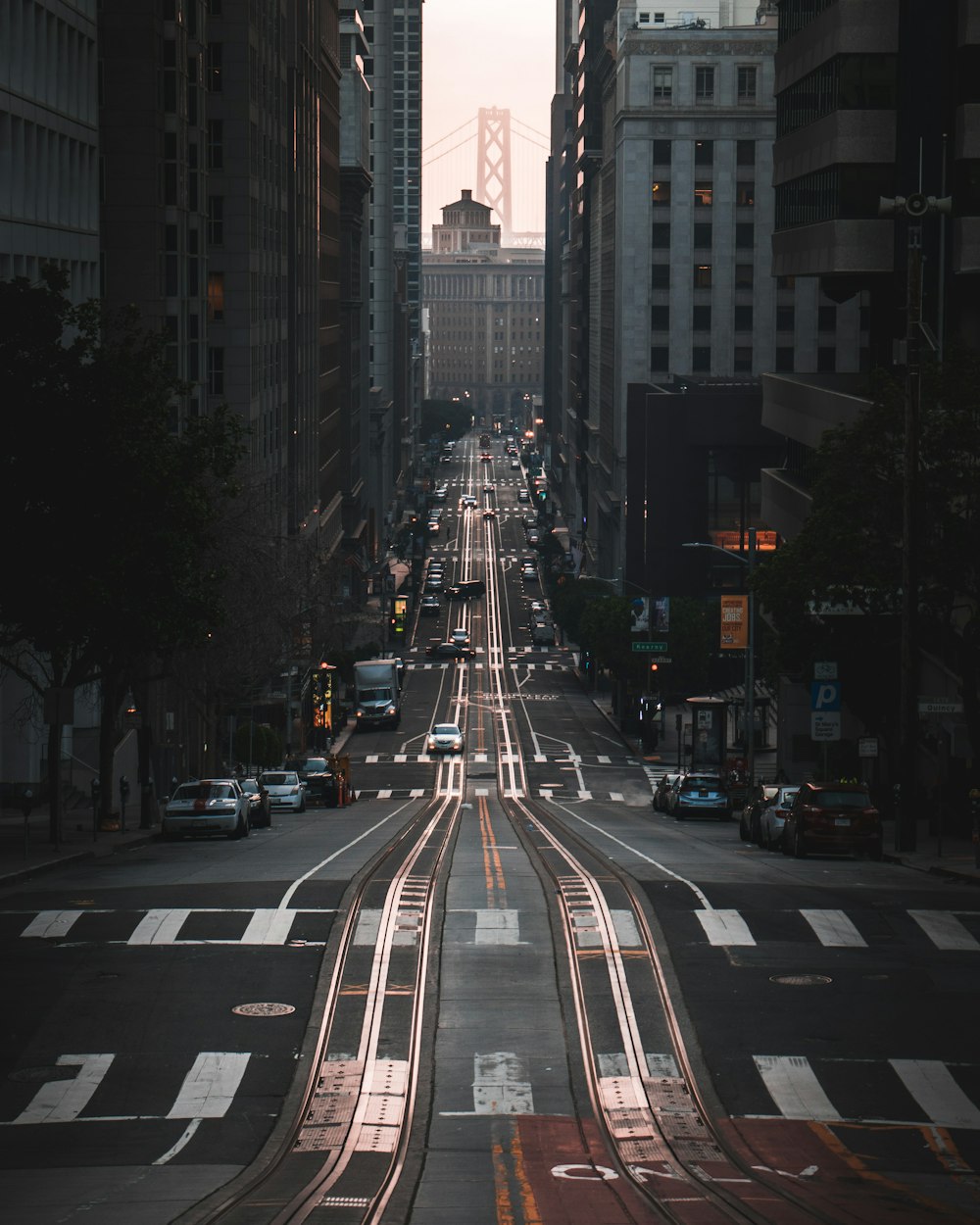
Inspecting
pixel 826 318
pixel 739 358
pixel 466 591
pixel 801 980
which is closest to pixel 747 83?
pixel 826 318

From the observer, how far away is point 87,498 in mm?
33938

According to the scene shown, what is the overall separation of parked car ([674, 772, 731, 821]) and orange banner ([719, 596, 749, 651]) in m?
6.42

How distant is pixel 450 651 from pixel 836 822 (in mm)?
110801

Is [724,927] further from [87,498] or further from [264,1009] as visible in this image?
[87,498]

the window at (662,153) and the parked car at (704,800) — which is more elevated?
the window at (662,153)

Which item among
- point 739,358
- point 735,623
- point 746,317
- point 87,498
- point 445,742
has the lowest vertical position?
point 445,742

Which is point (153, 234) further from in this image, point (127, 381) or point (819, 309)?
point (819, 309)

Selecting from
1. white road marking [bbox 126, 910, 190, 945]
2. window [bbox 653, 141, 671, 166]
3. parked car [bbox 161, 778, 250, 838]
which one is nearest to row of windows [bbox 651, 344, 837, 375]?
window [bbox 653, 141, 671, 166]

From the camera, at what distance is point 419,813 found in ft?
190

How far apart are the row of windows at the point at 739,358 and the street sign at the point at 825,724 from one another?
10666cm

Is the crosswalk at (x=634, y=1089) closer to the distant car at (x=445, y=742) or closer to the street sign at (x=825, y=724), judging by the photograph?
A: the street sign at (x=825, y=724)

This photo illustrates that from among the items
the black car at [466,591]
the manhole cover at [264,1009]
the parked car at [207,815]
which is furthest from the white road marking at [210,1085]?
the black car at [466,591]

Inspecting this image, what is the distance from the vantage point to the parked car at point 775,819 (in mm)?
40031

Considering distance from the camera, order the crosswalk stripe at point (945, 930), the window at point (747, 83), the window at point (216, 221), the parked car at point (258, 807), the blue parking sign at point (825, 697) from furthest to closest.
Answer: the window at point (747, 83), the window at point (216, 221), the parked car at point (258, 807), the blue parking sign at point (825, 697), the crosswalk stripe at point (945, 930)
